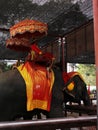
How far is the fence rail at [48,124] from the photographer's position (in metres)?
1.04

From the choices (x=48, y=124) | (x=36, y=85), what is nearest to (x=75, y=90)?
(x=36, y=85)

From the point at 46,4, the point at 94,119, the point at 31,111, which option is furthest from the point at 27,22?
the point at 94,119

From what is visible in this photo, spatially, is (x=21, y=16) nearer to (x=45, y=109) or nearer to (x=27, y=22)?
(x=27, y=22)

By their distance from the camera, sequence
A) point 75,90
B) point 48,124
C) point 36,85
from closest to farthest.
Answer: point 48,124 → point 36,85 → point 75,90

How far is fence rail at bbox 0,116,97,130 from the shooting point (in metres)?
1.04

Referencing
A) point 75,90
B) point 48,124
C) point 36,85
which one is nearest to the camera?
point 48,124

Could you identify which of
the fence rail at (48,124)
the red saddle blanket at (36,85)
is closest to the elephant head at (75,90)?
the red saddle blanket at (36,85)

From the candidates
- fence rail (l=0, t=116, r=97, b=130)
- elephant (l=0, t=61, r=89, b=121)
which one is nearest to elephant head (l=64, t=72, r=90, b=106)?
elephant (l=0, t=61, r=89, b=121)

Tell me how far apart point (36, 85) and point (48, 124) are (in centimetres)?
233

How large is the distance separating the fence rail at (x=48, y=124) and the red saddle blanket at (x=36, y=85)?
7.39 feet

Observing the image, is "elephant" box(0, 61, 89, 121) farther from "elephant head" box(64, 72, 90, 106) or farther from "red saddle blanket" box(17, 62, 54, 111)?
"elephant head" box(64, 72, 90, 106)

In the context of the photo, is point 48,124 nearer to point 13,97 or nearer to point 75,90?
point 13,97

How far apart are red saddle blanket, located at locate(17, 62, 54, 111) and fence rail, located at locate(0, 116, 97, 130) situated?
2252 millimetres

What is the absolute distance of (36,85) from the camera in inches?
135
